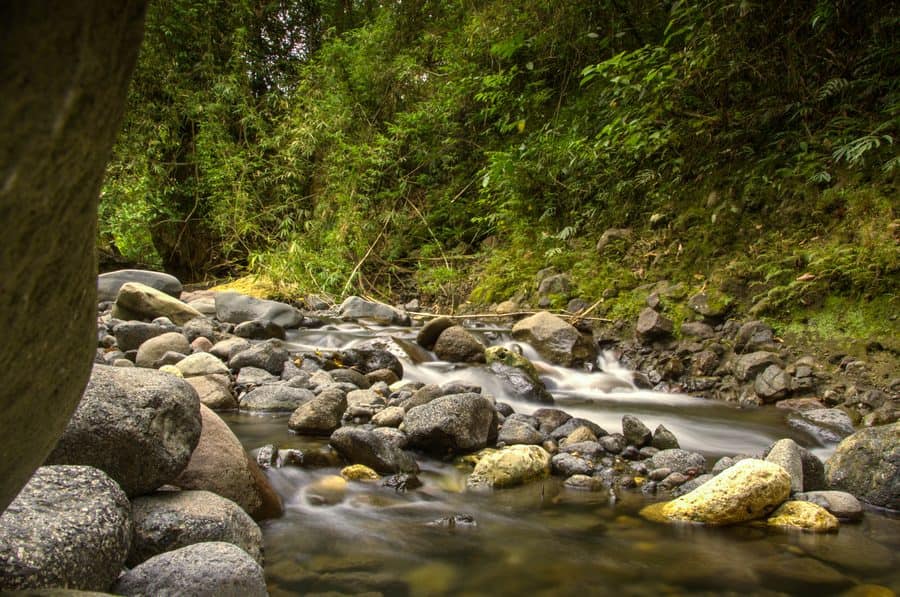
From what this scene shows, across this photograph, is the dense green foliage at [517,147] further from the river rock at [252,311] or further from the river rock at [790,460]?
the river rock at [790,460]

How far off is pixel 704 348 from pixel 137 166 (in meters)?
10.8

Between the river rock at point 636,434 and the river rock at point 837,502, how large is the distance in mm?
1028

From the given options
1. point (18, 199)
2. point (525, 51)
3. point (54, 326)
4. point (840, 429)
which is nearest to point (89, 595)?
point (54, 326)

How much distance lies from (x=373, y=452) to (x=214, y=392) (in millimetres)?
1728

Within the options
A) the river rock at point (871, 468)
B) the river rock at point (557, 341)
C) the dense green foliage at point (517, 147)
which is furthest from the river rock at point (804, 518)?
the river rock at point (557, 341)

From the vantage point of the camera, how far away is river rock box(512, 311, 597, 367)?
6082 millimetres

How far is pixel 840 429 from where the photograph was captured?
13.4 feet

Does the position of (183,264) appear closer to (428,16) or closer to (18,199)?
(428,16)

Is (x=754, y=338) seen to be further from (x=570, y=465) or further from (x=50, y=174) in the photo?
(x=50, y=174)

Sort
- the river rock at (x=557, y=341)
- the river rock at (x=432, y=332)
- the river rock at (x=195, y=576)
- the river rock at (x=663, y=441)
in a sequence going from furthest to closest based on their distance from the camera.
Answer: the river rock at (x=432, y=332)
the river rock at (x=557, y=341)
the river rock at (x=663, y=441)
the river rock at (x=195, y=576)

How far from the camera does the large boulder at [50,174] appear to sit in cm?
53

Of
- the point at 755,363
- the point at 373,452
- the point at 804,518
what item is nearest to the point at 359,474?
the point at 373,452

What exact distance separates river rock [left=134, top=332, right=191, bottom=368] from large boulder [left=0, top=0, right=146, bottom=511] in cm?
488

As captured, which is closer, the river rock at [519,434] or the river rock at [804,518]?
the river rock at [804,518]
